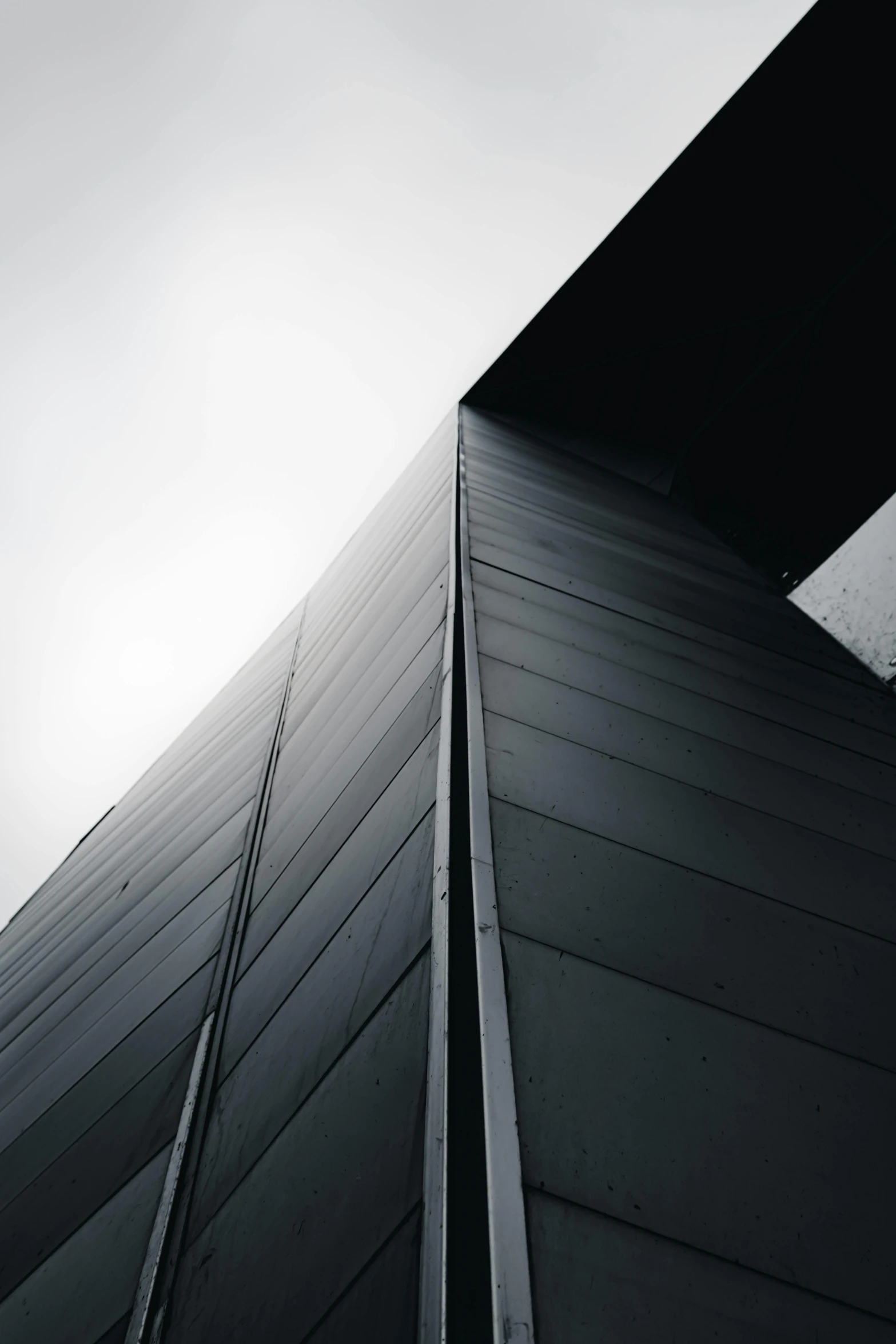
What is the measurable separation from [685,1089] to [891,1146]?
0.50 metres

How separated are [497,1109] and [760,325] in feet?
36.1

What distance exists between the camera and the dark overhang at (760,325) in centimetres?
837

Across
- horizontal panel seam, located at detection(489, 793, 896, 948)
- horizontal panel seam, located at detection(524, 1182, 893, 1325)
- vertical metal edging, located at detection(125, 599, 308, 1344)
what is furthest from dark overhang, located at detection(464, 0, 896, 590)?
horizontal panel seam, located at detection(524, 1182, 893, 1325)

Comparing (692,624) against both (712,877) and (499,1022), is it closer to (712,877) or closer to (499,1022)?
(712,877)

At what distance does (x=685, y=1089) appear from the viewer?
1.83m

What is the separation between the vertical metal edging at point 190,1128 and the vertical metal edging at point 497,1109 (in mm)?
901

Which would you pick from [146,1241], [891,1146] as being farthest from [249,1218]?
[891,1146]

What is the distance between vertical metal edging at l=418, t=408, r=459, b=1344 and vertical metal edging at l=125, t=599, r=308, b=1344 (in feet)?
2.66

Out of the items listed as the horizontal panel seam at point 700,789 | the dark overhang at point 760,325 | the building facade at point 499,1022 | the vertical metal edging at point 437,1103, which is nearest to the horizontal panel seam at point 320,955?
the building facade at point 499,1022

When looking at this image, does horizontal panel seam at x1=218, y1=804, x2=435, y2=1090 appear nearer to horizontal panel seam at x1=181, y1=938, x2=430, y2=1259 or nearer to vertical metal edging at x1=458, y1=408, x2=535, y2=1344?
vertical metal edging at x1=458, y1=408, x2=535, y2=1344

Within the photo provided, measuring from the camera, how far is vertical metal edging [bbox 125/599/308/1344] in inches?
73.7

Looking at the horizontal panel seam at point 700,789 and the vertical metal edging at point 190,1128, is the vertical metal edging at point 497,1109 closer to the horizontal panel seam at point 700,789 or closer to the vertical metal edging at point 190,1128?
the horizontal panel seam at point 700,789

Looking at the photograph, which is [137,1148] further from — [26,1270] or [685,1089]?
[685,1089]

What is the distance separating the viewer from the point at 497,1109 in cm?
158
